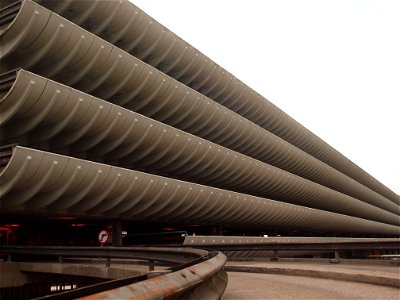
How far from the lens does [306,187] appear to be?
59000mm

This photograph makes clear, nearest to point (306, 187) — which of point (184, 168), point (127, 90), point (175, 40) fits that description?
point (184, 168)

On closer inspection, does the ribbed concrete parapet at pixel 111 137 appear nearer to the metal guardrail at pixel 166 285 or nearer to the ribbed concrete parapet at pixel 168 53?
the ribbed concrete parapet at pixel 168 53

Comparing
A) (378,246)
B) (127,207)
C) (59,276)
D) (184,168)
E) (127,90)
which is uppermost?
(127,90)

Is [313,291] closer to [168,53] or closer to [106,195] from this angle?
[106,195]

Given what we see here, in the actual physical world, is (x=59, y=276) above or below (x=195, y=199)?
below

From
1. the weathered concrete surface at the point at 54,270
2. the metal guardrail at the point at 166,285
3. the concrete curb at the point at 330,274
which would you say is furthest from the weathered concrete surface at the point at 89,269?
the metal guardrail at the point at 166,285

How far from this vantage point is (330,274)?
11297 millimetres

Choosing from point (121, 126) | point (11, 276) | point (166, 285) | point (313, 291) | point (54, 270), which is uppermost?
point (121, 126)

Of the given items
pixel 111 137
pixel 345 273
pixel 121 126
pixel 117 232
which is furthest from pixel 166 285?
pixel 117 232

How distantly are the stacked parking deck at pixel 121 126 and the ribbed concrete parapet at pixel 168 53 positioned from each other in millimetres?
120

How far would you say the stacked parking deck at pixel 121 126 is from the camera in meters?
23.5

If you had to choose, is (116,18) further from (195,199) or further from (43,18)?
(195,199)

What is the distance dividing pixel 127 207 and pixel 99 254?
15608 mm

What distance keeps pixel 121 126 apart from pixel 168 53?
13.1 meters
